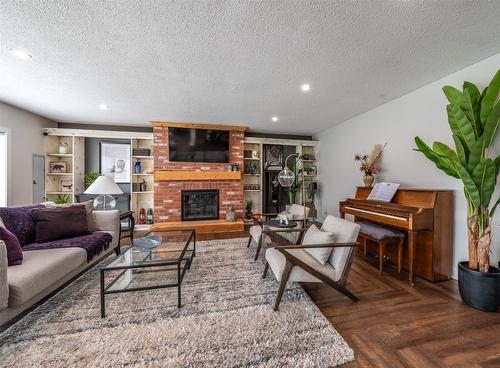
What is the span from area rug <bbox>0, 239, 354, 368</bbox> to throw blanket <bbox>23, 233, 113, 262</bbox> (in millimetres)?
372

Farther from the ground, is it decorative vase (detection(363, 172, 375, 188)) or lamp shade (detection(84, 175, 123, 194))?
decorative vase (detection(363, 172, 375, 188))

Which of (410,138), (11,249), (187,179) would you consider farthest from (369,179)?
(11,249)

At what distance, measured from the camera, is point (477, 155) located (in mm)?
1995

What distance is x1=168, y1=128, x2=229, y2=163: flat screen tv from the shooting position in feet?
16.7

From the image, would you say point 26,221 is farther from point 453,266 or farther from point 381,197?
point 453,266

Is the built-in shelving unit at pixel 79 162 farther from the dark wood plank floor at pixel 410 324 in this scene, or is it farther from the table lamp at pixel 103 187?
the dark wood plank floor at pixel 410 324

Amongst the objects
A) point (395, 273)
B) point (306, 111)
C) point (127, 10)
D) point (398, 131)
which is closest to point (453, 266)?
point (395, 273)

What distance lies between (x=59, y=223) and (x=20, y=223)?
1.09 feet

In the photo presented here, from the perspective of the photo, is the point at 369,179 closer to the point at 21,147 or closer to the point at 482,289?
the point at 482,289

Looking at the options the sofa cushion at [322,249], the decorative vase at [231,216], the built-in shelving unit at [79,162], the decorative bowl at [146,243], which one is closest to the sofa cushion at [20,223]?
the decorative bowl at [146,243]

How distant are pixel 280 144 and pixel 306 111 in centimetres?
184

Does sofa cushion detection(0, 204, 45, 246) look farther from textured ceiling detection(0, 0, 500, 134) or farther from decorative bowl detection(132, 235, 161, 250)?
textured ceiling detection(0, 0, 500, 134)

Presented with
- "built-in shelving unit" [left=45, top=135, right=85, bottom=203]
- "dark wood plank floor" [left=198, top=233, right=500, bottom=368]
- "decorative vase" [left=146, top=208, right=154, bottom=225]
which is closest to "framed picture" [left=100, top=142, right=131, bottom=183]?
"built-in shelving unit" [left=45, top=135, right=85, bottom=203]

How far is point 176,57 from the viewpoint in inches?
91.0
